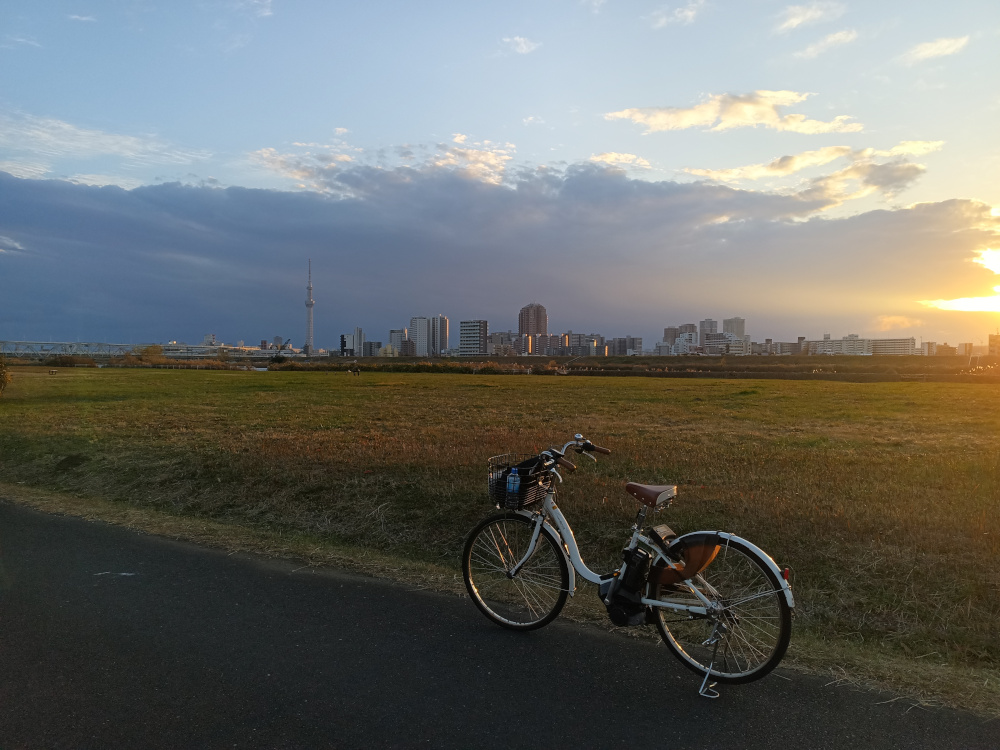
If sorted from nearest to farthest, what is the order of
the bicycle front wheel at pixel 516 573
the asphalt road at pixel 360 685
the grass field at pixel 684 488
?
the asphalt road at pixel 360 685 → the bicycle front wheel at pixel 516 573 → the grass field at pixel 684 488

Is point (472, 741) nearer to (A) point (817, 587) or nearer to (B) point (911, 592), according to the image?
(A) point (817, 587)

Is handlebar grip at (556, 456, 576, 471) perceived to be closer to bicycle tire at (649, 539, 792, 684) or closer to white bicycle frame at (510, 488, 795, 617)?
white bicycle frame at (510, 488, 795, 617)

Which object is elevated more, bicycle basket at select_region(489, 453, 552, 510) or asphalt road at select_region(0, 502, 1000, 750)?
bicycle basket at select_region(489, 453, 552, 510)

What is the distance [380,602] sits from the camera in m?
5.67

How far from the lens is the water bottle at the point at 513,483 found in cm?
492

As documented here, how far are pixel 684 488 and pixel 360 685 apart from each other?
6.28m

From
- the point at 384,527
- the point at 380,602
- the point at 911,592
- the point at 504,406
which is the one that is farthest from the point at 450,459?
the point at 504,406

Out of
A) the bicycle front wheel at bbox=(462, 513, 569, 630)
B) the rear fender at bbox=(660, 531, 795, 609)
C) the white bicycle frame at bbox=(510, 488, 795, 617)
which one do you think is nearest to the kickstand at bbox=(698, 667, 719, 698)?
the white bicycle frame at bbox=(510, 488, 795, 617)

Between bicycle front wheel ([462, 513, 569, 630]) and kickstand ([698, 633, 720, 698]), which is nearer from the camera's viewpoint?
kickstand ([698, 633, 720, 698])

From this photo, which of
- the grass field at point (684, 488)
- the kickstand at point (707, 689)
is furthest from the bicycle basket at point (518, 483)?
the kickstand at point (707, 689)

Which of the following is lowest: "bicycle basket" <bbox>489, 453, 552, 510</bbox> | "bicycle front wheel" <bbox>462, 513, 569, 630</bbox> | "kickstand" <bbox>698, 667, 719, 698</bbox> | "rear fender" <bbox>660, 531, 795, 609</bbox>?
"kickstand" <bbox>698, 667, 719, 698</bbox>

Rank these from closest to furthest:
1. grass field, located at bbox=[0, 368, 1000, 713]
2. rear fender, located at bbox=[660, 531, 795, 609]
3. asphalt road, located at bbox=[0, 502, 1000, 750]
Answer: asphalt road, located at bbox=[0, 502, 1000, 750], rear fender, located at bbox=[660, 531, 795, 609], grass field, located at bbox=[0, 368, 1000, 713]

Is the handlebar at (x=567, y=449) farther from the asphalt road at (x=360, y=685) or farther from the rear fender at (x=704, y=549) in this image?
the asphalt road at (x=360, y=685)

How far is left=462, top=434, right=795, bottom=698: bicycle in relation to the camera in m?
4.21
